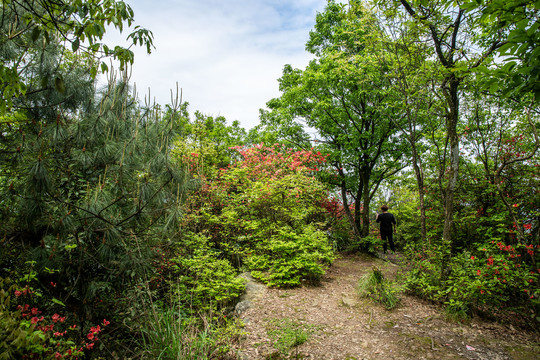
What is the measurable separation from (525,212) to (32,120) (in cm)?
726

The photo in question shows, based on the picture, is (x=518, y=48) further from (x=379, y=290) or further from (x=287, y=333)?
(x=379, y=290)

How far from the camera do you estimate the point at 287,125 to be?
32.8 ft

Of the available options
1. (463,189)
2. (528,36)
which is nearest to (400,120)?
(463,189)

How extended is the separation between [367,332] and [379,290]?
3.59 feet

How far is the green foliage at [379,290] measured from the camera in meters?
4.43

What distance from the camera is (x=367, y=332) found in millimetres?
3760

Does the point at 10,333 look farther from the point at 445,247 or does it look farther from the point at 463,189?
the point at 463,189

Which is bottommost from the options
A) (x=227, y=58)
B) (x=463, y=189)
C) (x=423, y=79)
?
(x=463, y=189)

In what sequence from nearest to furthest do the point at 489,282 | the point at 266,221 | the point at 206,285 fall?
1. the point at 489,282
2. the point at 206,285
3. the point at 266,221

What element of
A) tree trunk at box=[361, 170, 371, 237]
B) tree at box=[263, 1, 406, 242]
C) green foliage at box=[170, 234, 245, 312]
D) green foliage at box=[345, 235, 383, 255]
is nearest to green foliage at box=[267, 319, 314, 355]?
green foliage at box=[170, 234, 245, 312]

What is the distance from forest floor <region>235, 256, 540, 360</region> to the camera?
3.17 metres

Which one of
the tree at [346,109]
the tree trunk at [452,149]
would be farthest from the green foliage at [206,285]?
the tree at [346,109]

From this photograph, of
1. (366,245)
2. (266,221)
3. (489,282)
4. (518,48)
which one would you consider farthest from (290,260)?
(518,48)

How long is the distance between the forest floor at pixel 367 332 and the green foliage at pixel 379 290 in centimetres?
10
